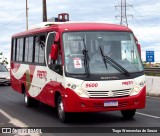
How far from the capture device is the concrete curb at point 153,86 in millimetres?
20594

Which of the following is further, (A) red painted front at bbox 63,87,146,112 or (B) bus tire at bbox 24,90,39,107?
(B) bus tire at bbox 24,90,39,107

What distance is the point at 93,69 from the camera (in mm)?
11773

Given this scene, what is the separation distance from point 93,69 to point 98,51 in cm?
61

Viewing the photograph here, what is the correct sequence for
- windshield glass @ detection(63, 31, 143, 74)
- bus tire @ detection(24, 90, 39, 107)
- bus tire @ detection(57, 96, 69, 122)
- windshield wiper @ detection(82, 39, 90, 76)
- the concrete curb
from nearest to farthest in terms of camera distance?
windshield wiper @ detection(82, 39, 90, 76)
windshield glass @ detection(63, 31, 143, 74)
bus tire @ detection(57, 96, 69, 122)
bus tire @ detection(24, 90, 39, 107)
the concrete curb

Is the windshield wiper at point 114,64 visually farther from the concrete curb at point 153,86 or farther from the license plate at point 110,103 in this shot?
the concrete curb at point 153,86

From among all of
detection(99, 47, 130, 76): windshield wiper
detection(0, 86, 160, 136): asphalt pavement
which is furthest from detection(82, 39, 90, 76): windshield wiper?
detection(0, 86, 160, 136): asphalt pavement

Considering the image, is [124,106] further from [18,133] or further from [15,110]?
[15,110]

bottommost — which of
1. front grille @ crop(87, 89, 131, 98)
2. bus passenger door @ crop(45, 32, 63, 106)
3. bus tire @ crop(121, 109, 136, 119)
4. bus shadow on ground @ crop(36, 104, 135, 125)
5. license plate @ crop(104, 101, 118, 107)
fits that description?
bus shadow on ground @ crop(36, 104, 135, 125)

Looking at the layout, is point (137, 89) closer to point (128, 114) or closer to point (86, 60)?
point (128, 114)

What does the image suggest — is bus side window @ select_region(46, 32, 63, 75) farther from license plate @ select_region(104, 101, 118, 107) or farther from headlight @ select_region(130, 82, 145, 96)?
headlight @ select_region(130, 82, 145, 96)

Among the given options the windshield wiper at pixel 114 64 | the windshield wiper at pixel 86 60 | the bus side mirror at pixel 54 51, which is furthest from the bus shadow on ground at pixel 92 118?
the bus side mirror at pixel 54 51

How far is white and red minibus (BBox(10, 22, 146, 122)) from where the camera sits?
1152cm

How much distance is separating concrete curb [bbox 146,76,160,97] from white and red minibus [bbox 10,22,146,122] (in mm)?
8002

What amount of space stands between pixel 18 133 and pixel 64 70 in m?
2.22
